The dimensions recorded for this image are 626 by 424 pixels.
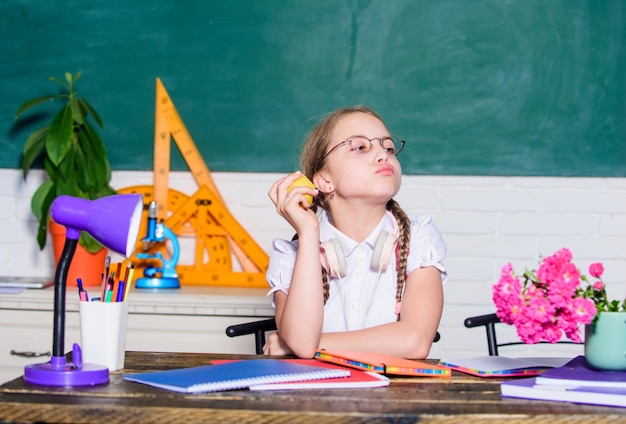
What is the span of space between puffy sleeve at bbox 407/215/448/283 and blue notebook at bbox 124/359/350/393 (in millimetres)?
610

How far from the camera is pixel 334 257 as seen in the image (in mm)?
1994

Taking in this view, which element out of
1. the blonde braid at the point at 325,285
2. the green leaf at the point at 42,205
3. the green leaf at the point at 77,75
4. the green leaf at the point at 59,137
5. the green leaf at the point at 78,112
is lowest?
the blonde braid at the point at 325,285

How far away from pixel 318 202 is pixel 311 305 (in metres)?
0.46

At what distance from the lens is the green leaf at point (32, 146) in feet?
9.40

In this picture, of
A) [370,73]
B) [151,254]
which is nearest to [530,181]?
[370,73]

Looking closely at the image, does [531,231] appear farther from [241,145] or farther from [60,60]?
[60,60]

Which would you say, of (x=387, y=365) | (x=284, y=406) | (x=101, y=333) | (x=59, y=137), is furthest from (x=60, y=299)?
(x=59, y=137)

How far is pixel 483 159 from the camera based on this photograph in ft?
9.68

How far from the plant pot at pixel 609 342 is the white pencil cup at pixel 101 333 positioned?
2.47ft

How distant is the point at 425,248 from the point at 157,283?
107cm

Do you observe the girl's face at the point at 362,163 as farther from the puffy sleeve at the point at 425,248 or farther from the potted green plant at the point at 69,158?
the potted green plant at the point at 69,158

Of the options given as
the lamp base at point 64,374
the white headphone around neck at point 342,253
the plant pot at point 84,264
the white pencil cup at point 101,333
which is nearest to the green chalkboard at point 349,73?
the plant pot at point 84,264

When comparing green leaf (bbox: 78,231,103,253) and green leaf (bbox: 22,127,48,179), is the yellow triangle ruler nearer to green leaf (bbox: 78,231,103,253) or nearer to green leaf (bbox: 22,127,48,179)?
green leaf (bbox: 78,231,103,253)

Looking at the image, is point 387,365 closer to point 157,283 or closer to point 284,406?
point 284,406
